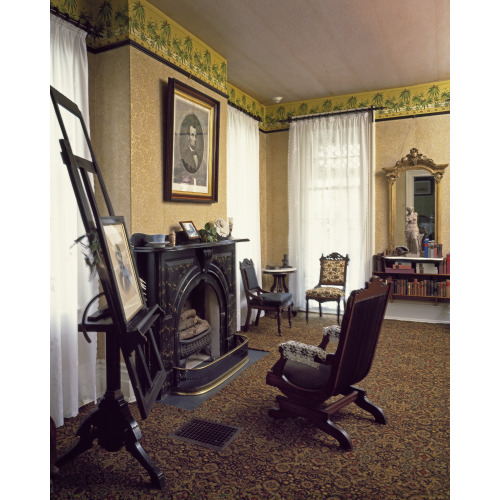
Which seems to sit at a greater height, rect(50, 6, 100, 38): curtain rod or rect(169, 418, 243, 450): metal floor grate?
rect(50, 6, 100, 38): curtain rod

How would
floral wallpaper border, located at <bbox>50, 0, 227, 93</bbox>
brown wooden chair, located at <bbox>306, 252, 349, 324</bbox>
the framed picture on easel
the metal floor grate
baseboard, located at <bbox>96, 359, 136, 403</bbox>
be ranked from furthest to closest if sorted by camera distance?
1. brown wooden chair, located at <bbox>306, 252, 349, 324</bbox>
2. baseboard, located at <bbox>96, 359, 136, 403</bbox>
3. floral wallpaper border, located at <bbox>50, 0, 227, 93</bbox>
4. the metal floor grate
5. the framed picture on easel

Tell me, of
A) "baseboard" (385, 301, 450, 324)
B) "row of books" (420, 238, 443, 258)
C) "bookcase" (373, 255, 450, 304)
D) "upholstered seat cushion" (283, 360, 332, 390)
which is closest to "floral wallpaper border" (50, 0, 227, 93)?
"upholstered seat cushion" (283, 360, 332, 390)

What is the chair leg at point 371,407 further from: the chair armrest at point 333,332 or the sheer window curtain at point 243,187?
the sheer window curtain at point 243,187

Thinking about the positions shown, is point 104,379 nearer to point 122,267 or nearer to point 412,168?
point 122,267

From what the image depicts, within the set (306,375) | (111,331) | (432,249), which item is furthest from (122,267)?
(432,249)

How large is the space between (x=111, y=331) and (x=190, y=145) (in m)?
2.41

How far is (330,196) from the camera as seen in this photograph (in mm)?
6285

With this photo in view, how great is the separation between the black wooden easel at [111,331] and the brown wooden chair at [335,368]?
913 mm

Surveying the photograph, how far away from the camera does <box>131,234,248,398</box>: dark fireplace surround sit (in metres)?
3.30

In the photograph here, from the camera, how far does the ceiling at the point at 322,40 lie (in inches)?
140

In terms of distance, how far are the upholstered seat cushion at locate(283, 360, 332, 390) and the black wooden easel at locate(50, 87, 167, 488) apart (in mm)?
907

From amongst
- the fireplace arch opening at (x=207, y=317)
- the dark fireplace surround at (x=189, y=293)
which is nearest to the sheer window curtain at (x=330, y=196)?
the dark fireplace surround at (x=189, y=293)

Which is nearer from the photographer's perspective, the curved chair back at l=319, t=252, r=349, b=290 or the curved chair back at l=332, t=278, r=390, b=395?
the curved chair back at l=332, t=278, r=390, b=395

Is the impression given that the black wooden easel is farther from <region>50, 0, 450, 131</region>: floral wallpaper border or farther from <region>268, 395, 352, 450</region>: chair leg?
<region>50, 0, 450, 131</region>: floral wallpaper border
